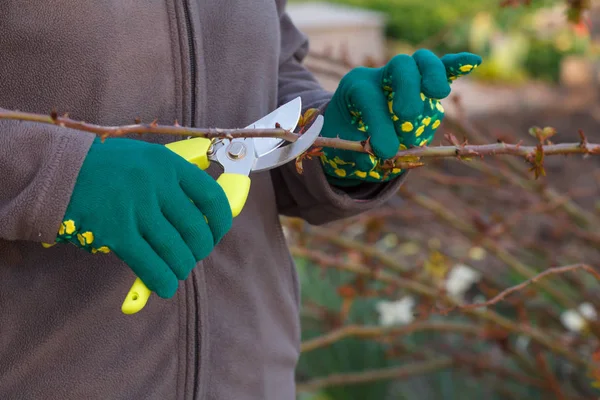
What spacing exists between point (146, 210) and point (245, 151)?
7.2 inches

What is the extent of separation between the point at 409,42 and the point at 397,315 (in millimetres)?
7009

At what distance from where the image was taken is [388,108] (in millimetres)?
976

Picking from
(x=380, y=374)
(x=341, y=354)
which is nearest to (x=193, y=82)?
(x=380, y=374)

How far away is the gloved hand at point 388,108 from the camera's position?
3.02ft

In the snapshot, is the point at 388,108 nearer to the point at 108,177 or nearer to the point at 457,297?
the point at 108,177

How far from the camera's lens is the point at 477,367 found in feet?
7.04

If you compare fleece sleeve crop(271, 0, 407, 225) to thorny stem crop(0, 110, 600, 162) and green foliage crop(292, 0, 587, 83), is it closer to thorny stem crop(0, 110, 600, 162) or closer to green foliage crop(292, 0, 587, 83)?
thorny stem crop(0, 110, 600, 162)

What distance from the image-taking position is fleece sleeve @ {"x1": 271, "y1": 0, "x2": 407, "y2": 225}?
3.71 ft

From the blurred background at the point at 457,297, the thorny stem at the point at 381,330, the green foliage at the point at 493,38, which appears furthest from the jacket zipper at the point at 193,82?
the green foliage at the point at 493,38

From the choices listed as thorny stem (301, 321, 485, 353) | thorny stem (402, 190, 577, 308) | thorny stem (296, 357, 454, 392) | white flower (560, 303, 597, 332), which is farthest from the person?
white flower (560, 303, 597, 332)

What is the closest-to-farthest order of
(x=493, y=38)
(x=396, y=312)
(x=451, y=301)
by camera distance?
(x=451, y=301) < (x=396, y=312) < (x=493, y=38)

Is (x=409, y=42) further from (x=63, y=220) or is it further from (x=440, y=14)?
(x=63, y=220)

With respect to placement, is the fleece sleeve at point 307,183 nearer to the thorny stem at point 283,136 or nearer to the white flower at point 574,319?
the thorny stem at point 283,136

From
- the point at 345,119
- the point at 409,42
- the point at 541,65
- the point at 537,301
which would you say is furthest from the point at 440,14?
the point at 345,119
